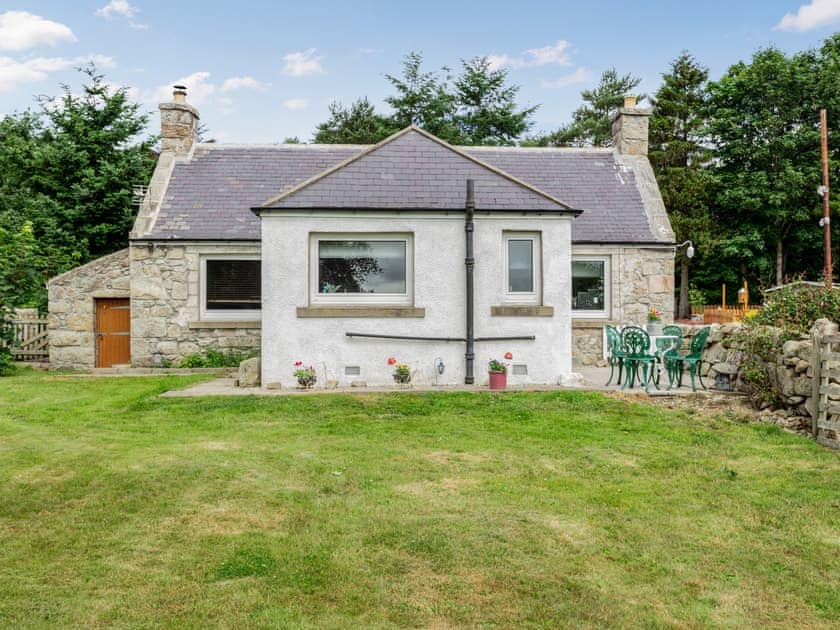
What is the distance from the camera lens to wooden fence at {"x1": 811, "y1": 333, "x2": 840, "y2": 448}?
662 cm

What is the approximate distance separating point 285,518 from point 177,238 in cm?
1136

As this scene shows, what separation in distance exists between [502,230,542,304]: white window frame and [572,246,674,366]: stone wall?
445cm

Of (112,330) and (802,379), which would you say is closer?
(802,379)

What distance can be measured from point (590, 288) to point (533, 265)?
16.2ft

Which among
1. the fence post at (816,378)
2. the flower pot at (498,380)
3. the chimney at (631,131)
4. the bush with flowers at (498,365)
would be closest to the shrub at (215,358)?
the bush with flowers at (498,365)

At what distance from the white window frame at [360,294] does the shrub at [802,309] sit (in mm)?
5698

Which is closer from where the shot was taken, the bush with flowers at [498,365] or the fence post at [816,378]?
the fence post at [816,378]

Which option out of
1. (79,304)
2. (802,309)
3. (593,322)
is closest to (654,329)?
(802,309)

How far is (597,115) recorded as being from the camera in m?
43.5

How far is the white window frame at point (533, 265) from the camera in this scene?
409 inches

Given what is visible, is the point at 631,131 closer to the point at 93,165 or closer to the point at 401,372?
the point at 401,372

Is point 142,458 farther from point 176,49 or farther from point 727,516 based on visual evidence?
point 176,49

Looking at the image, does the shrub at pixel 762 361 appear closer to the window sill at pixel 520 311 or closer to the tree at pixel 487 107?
the window sill at pixel 520 311

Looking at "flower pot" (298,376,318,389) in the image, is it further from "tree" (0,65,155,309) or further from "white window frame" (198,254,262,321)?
"tree" (0,65,155,309)
